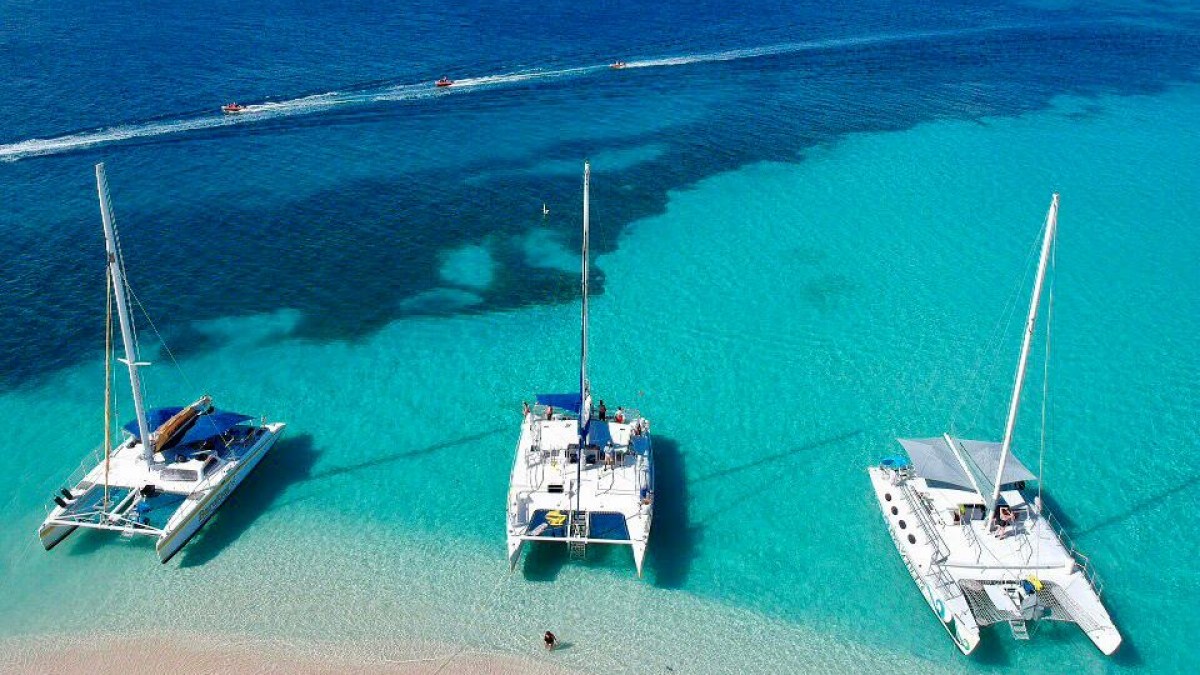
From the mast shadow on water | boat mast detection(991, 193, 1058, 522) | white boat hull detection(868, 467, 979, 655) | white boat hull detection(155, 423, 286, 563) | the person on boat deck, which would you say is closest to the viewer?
white boat hull detection(868, 467, 979, 655)

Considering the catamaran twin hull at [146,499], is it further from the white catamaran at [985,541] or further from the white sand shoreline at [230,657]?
the white catamaran at [985,541]

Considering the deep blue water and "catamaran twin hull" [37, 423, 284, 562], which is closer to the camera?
"catamaran twin hull" [37, 423, 284, 562]

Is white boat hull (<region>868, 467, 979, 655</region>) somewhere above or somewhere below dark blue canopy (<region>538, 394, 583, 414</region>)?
below

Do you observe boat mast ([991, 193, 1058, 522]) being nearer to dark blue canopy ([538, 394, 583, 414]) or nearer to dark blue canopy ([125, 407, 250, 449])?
dark blue canopy ([538, 394, 583, 414])

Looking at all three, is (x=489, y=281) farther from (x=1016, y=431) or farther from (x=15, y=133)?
(x=15, y=133)

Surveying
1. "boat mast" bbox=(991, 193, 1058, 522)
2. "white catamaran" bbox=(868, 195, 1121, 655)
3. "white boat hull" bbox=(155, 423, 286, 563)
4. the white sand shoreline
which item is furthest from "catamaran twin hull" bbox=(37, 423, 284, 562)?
"boat mast" bbox=(991, 193, 1058, 522)

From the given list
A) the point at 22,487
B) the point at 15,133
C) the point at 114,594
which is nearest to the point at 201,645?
the point at 114,594

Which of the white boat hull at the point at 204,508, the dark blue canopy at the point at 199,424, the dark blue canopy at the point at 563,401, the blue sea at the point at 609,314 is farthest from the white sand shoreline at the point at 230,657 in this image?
the dark blue canopy at the point at 563,401
